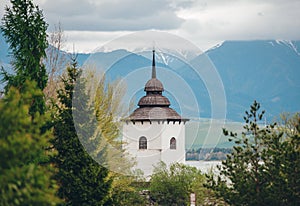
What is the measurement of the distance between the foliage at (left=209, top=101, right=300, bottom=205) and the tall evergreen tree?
7.14 meters

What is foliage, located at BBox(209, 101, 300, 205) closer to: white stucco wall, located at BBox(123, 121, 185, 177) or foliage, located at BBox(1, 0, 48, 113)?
foliage, located at BBox(1, 0, 48, 113)

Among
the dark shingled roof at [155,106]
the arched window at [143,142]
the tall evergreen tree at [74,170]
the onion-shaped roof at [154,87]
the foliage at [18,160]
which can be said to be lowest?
the foliage at [18,160]

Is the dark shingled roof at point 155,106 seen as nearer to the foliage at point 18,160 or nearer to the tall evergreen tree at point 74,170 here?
the tall evergreen tree at point 74,170

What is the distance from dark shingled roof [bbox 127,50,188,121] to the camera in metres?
50.7

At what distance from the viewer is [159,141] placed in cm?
5141

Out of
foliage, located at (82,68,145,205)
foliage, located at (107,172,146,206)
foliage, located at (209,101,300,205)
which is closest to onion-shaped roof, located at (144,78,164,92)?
foliage, located at (107,172,146,206)

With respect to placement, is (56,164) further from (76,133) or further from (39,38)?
(39,38)

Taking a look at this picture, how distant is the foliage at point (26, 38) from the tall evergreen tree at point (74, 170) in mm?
2004

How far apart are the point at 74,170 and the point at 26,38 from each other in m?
4.85

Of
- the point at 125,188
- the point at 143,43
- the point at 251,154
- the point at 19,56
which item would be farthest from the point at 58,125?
the point at 143,43

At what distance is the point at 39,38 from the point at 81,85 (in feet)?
10.4

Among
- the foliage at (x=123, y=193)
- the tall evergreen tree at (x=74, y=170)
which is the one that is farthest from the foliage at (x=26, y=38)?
the foliage at (x=123, y=193)

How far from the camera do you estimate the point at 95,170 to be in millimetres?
26703

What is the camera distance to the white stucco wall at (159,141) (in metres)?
50.5
